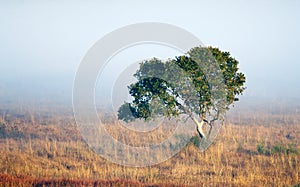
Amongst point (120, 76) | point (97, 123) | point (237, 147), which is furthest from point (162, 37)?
point (97, 123)

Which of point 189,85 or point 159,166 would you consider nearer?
point 159,166

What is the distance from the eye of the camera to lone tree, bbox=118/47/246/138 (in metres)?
20.5

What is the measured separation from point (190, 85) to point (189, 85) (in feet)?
0.22

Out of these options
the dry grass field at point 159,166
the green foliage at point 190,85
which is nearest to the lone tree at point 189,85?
the green foliage at point 190,85

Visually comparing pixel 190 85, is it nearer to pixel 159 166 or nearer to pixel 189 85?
pixel 189 85

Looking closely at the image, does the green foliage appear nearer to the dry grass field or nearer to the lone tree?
the lone tree

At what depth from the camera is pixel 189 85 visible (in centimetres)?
2048

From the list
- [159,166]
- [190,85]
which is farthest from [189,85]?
[159,166]

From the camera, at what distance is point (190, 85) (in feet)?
67.1

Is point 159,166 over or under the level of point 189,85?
under

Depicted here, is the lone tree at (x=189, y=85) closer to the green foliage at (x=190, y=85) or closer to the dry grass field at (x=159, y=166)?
the green foliage at (x=190, y=85)

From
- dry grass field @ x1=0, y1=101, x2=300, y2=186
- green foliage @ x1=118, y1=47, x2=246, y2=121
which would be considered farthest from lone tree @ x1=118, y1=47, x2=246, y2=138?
dry grass field @ x1=0, y1=101, x2=300, y2=186

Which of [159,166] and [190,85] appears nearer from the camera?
[159,166]

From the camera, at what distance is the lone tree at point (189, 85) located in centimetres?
2047
